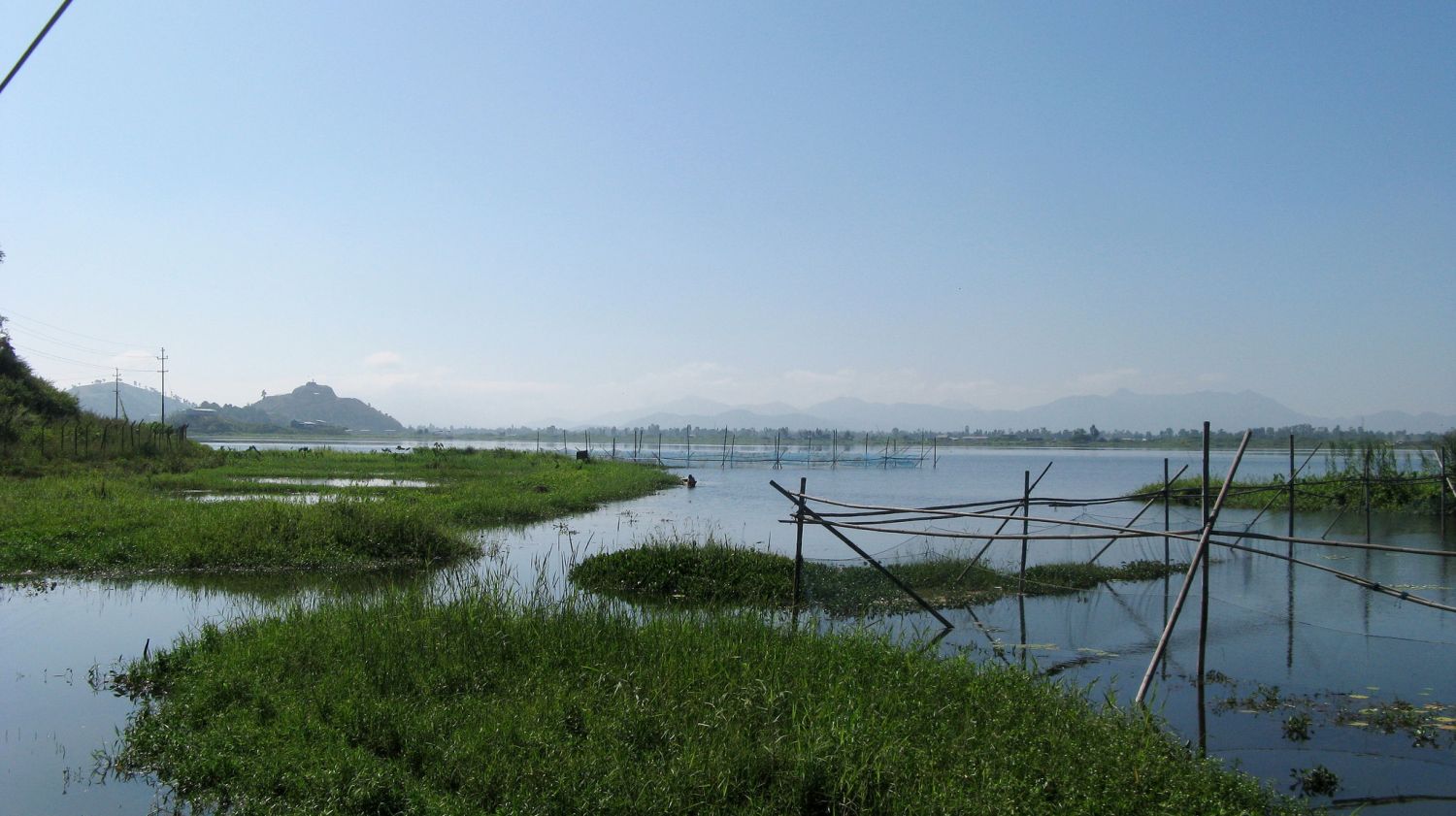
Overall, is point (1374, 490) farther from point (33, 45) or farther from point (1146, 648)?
point (33, 45)

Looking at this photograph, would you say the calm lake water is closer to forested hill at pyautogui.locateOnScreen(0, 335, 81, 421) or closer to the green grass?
the green grass

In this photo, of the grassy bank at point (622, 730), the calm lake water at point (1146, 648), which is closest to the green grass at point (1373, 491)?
the calm lake water at point (1146, 648)

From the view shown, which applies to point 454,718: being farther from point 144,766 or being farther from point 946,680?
point 946,680

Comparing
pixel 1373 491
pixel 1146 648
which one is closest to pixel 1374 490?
pixel 1373 491

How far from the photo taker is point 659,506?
2678 centimetres

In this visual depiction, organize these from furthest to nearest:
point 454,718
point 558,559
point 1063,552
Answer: point 558,559
point 1063,552
point 454,718

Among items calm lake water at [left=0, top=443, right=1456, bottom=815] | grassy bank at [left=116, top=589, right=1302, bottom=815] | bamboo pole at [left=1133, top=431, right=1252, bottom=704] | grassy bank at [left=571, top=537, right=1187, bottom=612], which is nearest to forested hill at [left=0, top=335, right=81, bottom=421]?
calm lake water at [left=0, top=443, right=1456, bottom=815]

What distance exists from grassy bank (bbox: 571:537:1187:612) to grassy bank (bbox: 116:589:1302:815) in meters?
3.51

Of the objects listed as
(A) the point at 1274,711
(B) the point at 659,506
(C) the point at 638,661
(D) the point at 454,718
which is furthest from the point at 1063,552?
(B) the point at 659,506

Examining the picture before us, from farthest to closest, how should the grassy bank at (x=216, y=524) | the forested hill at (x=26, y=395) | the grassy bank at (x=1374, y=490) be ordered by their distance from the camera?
the forested hill at (x=26, y=395) → the grassy bank at (x=1374, y=490) → the grassy bank at (x=216, y=524)

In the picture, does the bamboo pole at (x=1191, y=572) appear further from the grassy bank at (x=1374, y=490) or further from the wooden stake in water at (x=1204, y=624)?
the grassy bank at (x=1374, y=490)

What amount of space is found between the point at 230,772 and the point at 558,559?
383 inches

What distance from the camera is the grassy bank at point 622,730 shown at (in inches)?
186

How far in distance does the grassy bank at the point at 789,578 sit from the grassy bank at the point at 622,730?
3513 millimetres
